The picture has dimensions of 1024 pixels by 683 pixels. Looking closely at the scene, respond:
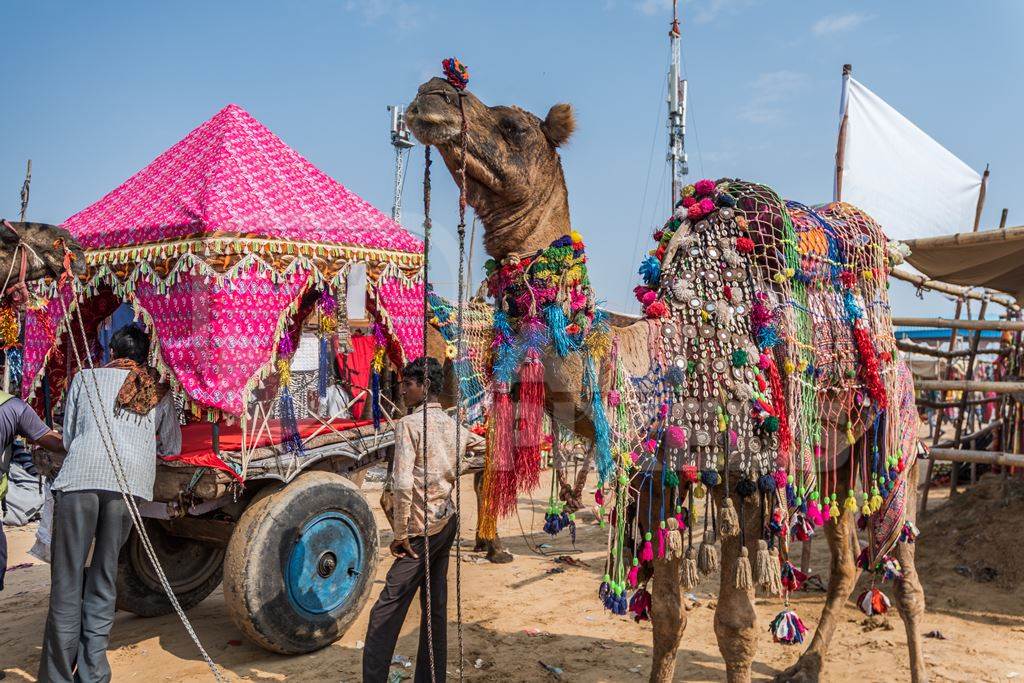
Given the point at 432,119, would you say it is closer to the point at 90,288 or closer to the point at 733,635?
the point at 733,635

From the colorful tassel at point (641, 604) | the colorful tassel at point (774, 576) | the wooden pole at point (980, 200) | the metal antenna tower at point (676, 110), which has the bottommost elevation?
the colorful tassel at point (641, 604)

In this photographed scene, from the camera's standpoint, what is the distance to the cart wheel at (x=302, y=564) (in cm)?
425

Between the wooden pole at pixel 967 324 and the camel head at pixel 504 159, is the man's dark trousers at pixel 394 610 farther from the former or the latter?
the wooden pole at pixel 967 324

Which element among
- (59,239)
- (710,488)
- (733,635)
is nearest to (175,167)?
(59,239)

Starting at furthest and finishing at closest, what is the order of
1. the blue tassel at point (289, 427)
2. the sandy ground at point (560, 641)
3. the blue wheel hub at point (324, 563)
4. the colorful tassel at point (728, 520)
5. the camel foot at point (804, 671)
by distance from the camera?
the blue tassel at point (289, 427), the blue wheel hub at point (324, 563), the sandy ground at point (560, 641), the camel foot at point (804, 671), the colorful tassel at point (728, 520)

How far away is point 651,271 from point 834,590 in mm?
Result: 2608

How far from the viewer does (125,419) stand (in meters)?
3.99

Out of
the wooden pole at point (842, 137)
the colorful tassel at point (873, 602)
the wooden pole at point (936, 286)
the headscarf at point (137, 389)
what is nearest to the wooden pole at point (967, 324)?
the wooden pole at point (936, 286)

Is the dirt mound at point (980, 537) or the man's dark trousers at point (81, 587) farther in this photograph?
the dirt mound at point (980, 537)

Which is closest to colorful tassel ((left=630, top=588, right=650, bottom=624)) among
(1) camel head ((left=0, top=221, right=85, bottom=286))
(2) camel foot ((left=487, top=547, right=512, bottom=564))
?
(2) camel foot ((left=487, top=547, right=512, bottom=564))

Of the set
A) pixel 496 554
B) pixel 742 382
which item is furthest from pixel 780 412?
pixel 496 554

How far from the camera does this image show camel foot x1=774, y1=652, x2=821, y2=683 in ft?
13.7

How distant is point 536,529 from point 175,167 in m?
5.38

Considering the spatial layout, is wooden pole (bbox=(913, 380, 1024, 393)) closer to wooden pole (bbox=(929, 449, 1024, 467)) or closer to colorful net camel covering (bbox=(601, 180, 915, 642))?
wooden pole (bbox=(929, 449, 1024, 467))
